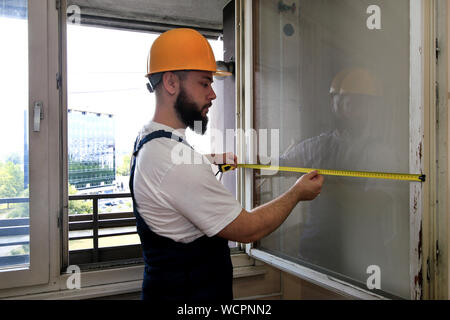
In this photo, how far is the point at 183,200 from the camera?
1.04 metres

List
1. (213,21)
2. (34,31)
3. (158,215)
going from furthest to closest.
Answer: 1. (213,21)
2. (34,31)
3. (158,215)

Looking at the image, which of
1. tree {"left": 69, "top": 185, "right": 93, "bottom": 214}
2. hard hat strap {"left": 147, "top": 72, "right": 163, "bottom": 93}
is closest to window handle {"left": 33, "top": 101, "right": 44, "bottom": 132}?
hard hat strap {"left": 147, "top": 72, "right": 163, "bottom": 93}

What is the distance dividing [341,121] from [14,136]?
4.62 ft

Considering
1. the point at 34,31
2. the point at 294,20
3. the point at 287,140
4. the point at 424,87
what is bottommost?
the point at 287,140

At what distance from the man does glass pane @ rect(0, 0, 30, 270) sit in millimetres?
627

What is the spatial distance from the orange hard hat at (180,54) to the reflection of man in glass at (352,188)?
0.56 metres

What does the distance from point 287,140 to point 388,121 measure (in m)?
0.57

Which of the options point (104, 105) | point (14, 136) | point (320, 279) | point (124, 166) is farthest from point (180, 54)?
point (124, 166)

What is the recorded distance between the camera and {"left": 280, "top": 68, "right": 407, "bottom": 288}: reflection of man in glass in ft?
3.97

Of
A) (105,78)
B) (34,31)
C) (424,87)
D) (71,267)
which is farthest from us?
(105,78)

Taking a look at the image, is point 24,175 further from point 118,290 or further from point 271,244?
point 271,244

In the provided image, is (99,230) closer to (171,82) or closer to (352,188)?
(171,82)

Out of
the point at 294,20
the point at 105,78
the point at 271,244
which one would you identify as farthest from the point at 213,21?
the point at 271,244

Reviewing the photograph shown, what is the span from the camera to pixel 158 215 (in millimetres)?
1102
